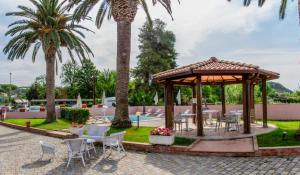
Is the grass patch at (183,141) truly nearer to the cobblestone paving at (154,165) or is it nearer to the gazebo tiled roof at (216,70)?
the cobblestone paving at (154,165)

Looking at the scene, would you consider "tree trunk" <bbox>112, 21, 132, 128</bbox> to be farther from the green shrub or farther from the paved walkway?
the green shrub

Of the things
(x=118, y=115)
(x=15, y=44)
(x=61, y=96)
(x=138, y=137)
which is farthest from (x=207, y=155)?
(x=61, y=96)

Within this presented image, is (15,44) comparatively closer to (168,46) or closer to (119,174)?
(119,174)

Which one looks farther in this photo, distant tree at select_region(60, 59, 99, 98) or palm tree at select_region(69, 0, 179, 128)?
distant tree at select_region(60, 59, 99, 98)

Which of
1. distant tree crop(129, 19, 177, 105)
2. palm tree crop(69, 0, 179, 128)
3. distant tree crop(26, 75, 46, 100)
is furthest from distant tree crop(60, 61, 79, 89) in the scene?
palm tree crop(69, 0, 179, 128)

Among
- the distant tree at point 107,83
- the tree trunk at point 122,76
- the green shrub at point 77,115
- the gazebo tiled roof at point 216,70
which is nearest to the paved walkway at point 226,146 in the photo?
the gazebo tiled roof at point 216,70

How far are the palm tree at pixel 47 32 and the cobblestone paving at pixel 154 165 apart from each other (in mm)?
12598

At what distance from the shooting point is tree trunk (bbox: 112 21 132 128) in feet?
53.7

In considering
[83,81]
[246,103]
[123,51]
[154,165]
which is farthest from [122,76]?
[83,81]

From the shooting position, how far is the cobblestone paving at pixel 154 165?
331 inches

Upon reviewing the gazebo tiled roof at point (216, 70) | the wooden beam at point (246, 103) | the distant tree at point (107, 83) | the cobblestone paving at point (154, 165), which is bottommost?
the cobblestone paving at point (154, 165)

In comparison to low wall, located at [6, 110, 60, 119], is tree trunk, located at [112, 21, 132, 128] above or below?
above

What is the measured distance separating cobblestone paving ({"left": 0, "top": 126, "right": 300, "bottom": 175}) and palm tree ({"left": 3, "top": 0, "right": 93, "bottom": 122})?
12.6 meters

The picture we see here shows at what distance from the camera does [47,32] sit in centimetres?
2212
